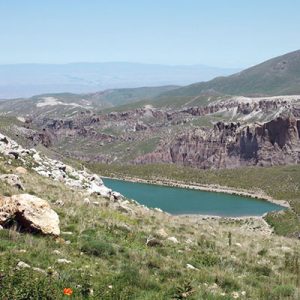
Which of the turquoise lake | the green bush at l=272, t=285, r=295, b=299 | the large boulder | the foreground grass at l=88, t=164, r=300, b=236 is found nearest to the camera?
the green bush at l=272, t=285, r=295, b=299

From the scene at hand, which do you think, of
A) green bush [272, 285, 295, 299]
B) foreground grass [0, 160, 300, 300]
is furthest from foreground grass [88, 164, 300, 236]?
green bush [272, 285, 295, 299]

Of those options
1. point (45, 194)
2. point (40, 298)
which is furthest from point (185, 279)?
point (45, 194)

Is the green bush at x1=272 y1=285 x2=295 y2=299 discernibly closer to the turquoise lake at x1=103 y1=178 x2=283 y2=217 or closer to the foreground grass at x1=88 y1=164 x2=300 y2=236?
the turquoise lake at x1=103 y1=178 x2=283 y2=217

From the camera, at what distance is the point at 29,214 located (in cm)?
1695

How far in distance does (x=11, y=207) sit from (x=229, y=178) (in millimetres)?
157048

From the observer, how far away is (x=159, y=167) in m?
190

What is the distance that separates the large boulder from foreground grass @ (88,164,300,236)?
345 feet

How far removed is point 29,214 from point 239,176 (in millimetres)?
159558

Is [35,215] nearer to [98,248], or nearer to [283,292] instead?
[98,248]

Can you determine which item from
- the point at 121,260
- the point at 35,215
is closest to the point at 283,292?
the point at 121,260

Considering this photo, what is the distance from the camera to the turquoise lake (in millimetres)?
112000

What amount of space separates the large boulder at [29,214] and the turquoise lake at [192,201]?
87738mm

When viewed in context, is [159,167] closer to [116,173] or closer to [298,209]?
[116,173]

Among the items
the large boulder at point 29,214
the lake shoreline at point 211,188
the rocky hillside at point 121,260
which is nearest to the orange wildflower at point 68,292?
the rocky hillside at point 121,260
